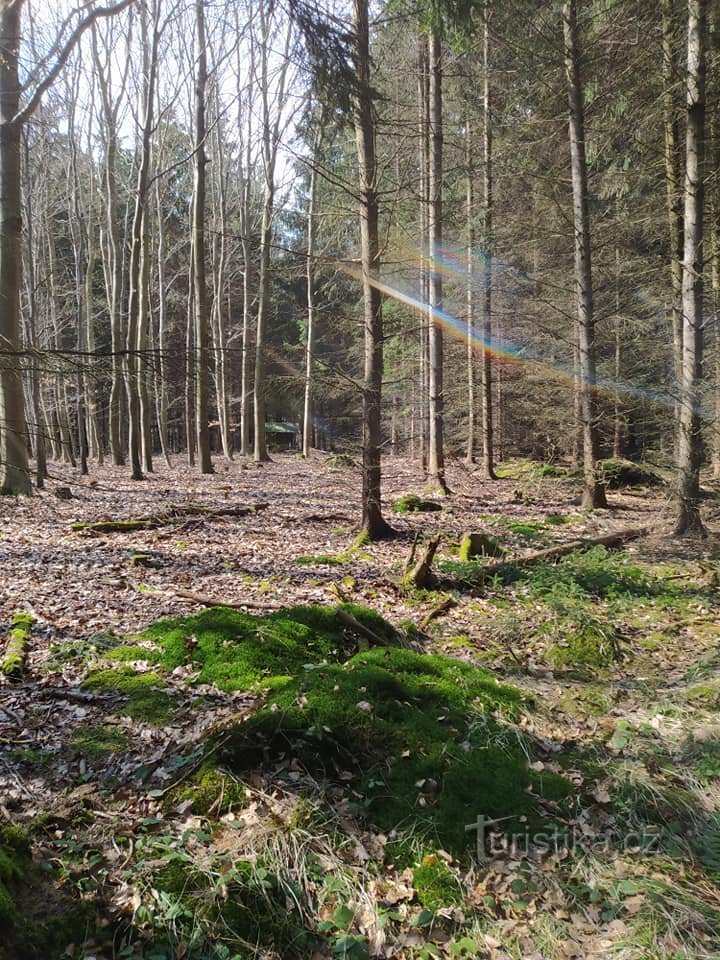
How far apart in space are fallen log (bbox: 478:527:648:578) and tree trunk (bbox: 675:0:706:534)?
0.94 meters

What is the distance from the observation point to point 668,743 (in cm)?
373

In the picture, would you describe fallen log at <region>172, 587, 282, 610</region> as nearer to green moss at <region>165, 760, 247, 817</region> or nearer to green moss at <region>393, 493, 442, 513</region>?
green moss at <region>165, 760, 247, 817</region>

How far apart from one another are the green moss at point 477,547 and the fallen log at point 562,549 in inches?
15.8

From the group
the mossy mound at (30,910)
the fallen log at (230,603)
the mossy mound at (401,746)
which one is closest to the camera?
the mossy mound at (30,910)

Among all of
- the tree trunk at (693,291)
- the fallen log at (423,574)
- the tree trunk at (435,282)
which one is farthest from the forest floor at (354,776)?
the tree trunk at (435,282)

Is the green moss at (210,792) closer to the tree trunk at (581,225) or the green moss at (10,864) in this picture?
the green moss at (10,864)

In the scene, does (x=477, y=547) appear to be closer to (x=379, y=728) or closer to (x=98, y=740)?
(x=379, y=728)

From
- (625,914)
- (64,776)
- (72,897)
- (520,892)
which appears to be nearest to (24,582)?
(64,776)

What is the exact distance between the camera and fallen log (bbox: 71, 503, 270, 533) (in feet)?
29.7

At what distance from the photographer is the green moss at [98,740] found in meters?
3.36

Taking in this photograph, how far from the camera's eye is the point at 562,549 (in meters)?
8.37

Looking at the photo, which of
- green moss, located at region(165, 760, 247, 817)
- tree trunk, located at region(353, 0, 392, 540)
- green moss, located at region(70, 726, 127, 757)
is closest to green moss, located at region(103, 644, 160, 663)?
green moss, located at region(70, 726, 127, 757)

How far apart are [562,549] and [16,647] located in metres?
→ 7.02

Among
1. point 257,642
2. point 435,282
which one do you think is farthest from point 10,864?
point 435,282
